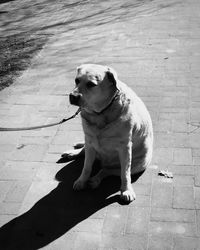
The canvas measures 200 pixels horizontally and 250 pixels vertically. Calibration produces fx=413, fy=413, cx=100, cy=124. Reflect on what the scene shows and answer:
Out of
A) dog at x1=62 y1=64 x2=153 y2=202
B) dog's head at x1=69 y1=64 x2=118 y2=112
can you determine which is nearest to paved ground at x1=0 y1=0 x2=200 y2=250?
dog at x1=62 y1=64 x2=153 y2=202

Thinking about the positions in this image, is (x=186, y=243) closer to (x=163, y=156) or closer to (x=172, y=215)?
(x=172, y=215)

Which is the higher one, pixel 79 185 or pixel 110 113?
pixel 110 113

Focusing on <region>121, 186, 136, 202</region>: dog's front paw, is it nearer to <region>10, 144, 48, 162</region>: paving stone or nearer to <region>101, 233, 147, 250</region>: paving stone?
<region>101, 233, 147, 250</region>: paving stone

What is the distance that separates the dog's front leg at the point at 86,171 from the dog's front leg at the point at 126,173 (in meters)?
0.38

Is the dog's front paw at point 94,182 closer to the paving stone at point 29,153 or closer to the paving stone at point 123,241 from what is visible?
the paving stone at point 123,241

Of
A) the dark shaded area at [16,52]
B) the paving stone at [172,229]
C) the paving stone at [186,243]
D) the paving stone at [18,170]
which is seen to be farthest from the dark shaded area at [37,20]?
the paving stone at [186,243]

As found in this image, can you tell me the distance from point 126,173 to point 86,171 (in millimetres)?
473

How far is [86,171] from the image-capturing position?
4.55 metres

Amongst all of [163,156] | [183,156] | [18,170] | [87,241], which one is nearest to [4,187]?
[18,170]

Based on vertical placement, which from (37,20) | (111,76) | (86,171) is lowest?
(37,20)

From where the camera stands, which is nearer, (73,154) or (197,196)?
(197,196)

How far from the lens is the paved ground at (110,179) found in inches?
156

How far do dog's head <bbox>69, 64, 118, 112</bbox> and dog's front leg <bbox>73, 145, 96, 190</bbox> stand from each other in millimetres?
647

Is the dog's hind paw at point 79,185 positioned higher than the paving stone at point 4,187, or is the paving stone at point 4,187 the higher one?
the dog's hind paw at point 79,185
